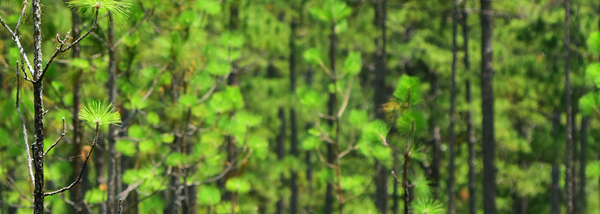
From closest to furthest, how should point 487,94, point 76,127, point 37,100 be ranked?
1. point 37,100
2. point 76,127
3. point 487,94

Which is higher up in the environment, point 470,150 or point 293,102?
point 293,102

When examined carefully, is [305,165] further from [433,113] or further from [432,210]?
[432,210]

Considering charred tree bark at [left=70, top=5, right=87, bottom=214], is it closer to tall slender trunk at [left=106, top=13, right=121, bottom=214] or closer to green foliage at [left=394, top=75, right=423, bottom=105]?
tall slender trunk at [left=106, top=13, right=121, bottom=214]

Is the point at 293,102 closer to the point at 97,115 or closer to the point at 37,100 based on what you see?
the point at 97,115

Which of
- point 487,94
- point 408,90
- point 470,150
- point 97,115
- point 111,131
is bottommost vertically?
point 470,150

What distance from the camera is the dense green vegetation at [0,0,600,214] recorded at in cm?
363

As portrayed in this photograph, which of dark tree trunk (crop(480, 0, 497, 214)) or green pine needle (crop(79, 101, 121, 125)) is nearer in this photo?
green pine needle (crop(79, 101, 121, 125))

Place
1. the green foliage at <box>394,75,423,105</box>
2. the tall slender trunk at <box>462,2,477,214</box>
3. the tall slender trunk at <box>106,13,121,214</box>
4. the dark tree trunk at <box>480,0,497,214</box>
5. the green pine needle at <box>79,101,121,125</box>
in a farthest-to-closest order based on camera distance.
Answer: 1. the tall slender trunk at <box>462,2,477,214</box>
2. the dark tree trunk at <box>480,0,497,214</box>
3. the tall slender trunk at <box>106,13,121,214</box>
4. the green foliage at <box>394,75,423,105</box>
5. the green pine needle at <box>79,101,121,125</box>

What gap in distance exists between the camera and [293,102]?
37.7 feet

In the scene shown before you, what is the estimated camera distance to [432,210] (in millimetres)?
2871

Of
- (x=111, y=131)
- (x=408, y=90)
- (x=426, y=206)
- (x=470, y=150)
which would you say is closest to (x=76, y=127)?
(x=111, y=131)

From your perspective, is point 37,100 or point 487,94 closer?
point 37,100

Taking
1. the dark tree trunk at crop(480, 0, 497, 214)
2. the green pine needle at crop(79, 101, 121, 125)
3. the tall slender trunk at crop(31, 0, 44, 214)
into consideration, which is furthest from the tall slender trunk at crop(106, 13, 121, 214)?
the dark tree trunk at crop(480, 0, 497, 214)

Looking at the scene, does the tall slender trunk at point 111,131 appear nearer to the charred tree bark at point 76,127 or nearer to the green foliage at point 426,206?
the charred tree bark at point 76,127
